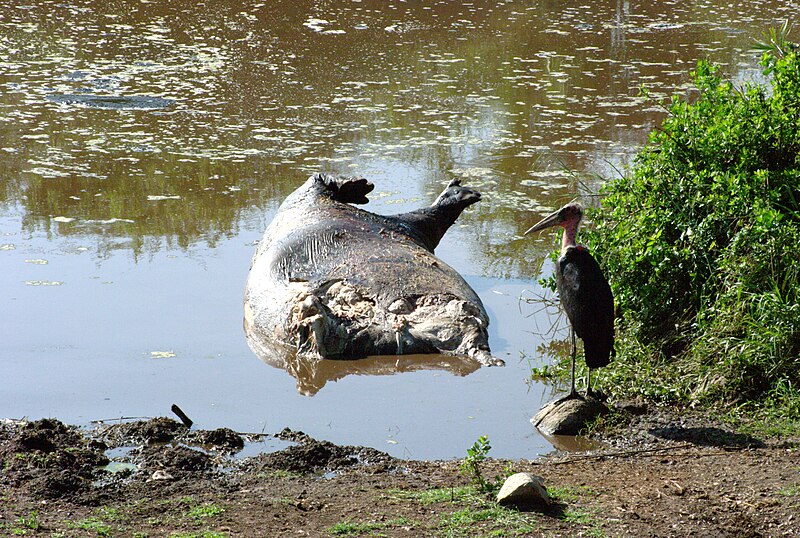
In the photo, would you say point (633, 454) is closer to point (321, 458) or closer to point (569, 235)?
point (569, 235)

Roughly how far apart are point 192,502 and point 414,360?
2.43m

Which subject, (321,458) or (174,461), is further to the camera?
(321,458)

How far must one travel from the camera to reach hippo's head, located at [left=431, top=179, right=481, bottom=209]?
28.6 feet

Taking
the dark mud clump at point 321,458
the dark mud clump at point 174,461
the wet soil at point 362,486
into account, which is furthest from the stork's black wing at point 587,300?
the dark mud clump at point 174,461

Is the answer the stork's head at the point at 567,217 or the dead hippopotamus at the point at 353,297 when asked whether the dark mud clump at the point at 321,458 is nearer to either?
the dead hippopotamus at the point at 353,297

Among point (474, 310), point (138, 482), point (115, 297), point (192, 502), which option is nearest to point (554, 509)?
point (192, 502)

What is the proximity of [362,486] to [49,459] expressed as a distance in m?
1.45

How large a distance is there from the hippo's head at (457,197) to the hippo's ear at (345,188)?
2.01ft

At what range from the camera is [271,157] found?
10641mm

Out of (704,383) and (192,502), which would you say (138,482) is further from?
(704,383)

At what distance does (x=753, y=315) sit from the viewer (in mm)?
5867

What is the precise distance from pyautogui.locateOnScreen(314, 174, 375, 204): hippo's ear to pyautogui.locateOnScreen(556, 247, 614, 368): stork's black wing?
3176 mm

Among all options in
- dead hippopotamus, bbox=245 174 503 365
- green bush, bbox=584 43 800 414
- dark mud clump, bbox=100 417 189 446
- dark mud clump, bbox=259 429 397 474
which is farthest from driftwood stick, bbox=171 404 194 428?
green bush, bbox=584 43 800 414

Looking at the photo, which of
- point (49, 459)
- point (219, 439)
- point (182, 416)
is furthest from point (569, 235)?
point (49, 459)
